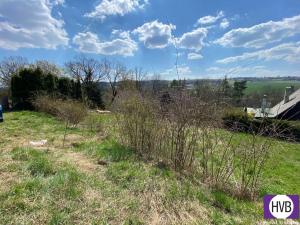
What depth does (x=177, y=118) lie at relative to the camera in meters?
4.59

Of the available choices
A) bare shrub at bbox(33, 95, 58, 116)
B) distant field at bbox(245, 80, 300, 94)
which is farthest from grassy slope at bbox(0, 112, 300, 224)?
bare shrub at bbox(33, 95, 58, 116)

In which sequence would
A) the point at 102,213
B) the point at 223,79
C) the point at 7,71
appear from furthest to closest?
1. the point at 7,71
2. the point at 223,79
3. the point at 102,213

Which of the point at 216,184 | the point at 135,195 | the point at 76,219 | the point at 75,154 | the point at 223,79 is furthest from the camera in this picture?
the point at 75,154

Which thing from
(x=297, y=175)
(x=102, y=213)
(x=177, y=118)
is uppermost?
(x=177, y=118)

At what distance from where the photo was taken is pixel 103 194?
3279 mm

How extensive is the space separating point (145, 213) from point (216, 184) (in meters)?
1.80

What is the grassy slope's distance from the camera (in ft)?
8.98

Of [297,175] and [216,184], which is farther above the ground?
[216,184]

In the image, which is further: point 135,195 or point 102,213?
point 135,195

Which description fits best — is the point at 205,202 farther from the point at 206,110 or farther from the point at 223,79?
the point at 223,79

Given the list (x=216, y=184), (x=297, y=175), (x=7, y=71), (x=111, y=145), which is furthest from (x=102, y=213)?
(x=7, y=71)

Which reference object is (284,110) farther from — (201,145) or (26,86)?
(26,86)

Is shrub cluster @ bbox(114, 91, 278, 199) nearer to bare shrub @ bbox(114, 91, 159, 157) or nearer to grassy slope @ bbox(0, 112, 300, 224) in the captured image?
bare shrub @ bbox(114, 91, 159, 157)

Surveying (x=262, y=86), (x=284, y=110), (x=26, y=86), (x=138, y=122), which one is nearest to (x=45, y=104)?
(x=26, y=86)
